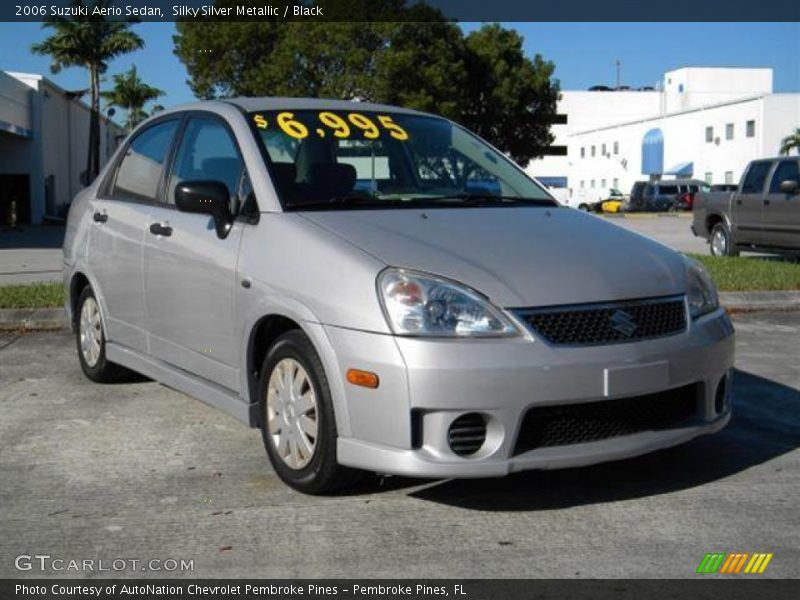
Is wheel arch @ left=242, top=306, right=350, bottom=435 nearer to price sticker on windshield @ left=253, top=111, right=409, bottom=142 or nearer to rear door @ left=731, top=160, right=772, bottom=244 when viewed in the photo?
price sticker on windshield @ left=253, top=111, right=409, bottom=142

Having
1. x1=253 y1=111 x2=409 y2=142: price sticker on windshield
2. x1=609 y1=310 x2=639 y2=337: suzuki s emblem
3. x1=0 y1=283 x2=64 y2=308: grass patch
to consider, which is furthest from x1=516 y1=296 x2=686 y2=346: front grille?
x1=0 y1=283 x2=64 y2=308: grass patch

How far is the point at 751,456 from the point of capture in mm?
4668

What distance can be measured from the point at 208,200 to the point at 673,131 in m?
61.7

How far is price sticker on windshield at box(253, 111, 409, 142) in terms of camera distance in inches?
190

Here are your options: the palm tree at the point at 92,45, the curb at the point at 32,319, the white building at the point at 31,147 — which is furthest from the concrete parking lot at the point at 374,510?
the palm tree at the point at 92,45

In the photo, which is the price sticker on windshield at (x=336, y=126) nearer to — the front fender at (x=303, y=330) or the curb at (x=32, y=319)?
the front fender at (x=303, y=330)

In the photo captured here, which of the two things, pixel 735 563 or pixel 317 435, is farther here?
pixel 317 435

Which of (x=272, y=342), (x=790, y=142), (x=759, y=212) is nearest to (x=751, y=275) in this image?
(x=759, y=212)

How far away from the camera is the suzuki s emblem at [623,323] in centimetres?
378

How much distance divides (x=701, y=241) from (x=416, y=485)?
64.4 ft

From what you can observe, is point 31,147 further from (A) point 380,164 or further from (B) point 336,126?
(A) point 380,164

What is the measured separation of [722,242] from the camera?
16.5 meters

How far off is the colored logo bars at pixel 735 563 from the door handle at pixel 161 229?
9.91 feet

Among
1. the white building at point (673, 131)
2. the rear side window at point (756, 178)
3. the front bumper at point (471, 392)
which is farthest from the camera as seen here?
the white building at point (673, 131)
